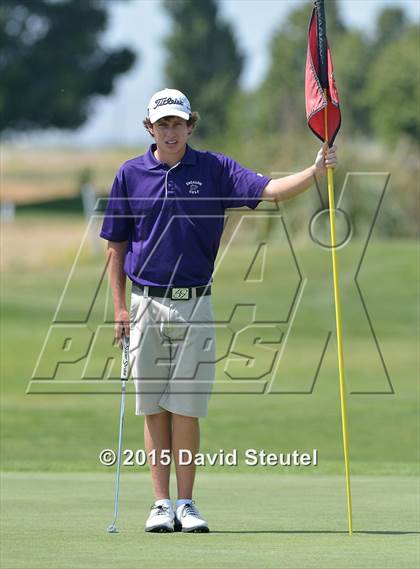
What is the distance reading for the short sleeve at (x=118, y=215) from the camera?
24.7ft

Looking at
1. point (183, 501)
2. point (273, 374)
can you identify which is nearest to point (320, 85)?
point (183, 501)

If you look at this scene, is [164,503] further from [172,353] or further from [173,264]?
[173,264]

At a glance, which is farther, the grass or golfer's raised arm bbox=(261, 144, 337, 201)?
the grass

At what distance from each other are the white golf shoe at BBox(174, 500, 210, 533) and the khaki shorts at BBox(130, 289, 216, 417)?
0.47 m

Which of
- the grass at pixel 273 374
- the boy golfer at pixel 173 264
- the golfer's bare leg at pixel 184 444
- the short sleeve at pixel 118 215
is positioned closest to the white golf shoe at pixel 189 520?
the boy golfer at pixel 173 264

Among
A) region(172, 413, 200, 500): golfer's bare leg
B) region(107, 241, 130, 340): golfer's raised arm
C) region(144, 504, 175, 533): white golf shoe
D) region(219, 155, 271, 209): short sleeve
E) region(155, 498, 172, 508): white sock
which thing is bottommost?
region(144, 504, 175, 533): white golf shoe

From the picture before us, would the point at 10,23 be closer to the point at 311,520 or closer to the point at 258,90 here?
the point at 258,90

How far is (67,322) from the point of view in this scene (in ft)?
88.4

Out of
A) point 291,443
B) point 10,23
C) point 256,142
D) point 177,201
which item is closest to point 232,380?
point 291,443

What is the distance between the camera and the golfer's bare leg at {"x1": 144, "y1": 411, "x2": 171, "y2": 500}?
296 inches

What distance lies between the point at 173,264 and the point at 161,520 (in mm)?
1242

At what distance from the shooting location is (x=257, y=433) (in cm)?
1686

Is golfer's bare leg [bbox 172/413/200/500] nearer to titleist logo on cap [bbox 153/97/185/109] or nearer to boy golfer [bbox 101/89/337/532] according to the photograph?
boy golfer [bbox 101/89/337/532]

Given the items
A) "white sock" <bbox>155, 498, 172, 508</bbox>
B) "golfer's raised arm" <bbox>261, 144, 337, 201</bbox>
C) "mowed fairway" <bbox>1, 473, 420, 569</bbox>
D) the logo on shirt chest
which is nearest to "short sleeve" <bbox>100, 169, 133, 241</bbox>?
the logo on shirt chest
